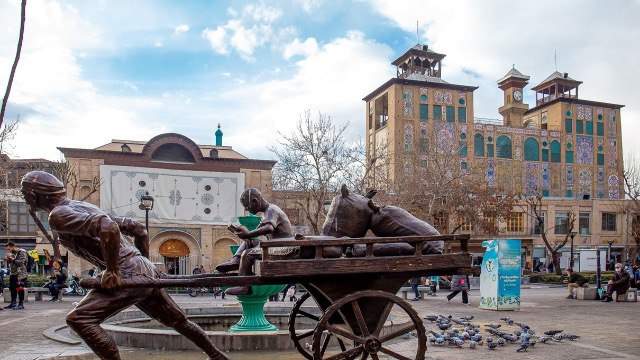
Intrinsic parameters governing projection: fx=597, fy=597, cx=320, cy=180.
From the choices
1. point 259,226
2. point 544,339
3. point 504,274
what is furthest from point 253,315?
point 504,274

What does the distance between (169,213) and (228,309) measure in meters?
24.1

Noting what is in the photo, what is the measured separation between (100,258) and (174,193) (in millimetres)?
32109

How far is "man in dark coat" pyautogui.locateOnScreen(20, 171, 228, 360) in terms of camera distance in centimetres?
452

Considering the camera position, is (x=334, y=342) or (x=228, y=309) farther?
(x=228, y=309)

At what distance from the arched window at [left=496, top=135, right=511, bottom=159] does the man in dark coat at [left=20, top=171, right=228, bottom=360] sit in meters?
56.1

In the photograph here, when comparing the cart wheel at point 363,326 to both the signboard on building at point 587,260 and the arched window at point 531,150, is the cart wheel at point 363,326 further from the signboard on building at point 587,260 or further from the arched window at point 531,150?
the arched window at point 531,150

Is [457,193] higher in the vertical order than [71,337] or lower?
higher

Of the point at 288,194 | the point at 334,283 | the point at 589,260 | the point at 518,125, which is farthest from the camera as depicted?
the point at 518,125

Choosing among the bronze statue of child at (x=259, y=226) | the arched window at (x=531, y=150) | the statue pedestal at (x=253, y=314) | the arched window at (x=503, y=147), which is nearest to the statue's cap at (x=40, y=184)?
the bronze statue of child at (x=259, y=226)

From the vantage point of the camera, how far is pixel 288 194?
33875mm

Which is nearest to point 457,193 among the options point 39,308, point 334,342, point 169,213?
point 169,213

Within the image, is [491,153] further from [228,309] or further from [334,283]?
[334,283]

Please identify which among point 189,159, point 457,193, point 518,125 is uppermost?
point 518,125

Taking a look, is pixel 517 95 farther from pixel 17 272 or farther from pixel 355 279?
pixel 355 279
